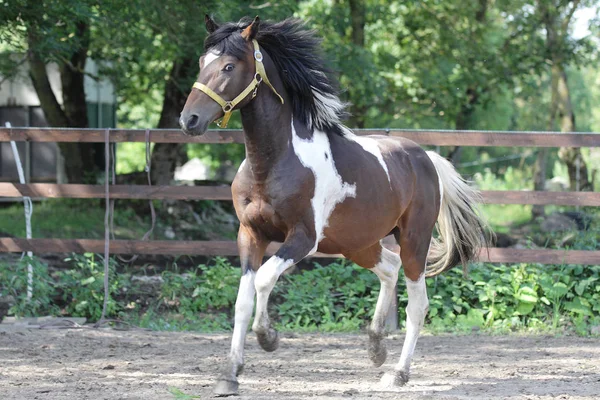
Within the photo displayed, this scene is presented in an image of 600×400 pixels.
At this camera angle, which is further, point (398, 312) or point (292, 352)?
point (398, 312)

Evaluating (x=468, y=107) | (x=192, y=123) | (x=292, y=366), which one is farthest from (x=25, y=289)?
(x=468, y=107)

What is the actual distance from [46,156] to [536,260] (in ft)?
36.9

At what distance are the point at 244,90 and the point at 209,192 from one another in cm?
280

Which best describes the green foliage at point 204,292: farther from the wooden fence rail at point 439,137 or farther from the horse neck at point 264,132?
the horse neck at point 264,132

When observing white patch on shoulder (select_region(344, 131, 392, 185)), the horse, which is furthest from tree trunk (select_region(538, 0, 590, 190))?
white patch on shoulder (select_region(344, 131, 392, 185))

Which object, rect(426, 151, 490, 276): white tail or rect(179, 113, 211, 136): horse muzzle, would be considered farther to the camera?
rect(426, 151, 490, 276): white tail

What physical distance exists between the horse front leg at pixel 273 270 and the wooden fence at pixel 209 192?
260cm

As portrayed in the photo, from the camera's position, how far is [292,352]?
233 inches

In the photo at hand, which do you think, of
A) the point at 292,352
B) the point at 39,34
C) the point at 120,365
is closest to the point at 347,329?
the point at 292,352

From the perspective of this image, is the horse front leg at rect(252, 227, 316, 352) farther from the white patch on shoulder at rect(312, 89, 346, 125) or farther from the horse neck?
the white patch on shoulder at rect(312, 89, 346, 125)

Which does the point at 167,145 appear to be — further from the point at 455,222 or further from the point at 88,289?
the point at 455,222

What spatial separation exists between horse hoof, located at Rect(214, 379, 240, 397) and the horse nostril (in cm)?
144

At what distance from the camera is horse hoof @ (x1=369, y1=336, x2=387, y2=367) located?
523cm

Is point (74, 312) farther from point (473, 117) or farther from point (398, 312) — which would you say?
point (473, 117)
